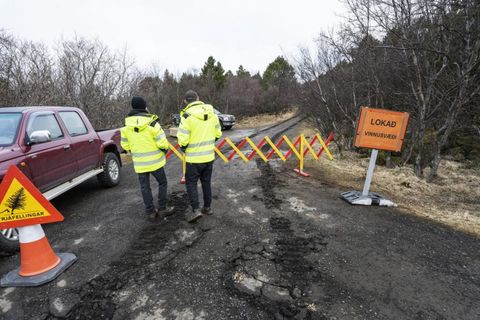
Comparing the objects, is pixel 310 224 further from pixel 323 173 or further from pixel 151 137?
pixel 323 173

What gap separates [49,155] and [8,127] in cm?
66

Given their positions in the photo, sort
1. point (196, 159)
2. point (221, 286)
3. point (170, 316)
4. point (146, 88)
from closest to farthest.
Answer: point (170, 316) < point (221, 286) < point (196, 159) < point (146, 88)

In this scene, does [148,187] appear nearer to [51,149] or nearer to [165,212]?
[165,212]

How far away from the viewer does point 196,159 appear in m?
4.06

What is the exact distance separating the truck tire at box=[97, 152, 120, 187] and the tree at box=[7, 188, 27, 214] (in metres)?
3.07

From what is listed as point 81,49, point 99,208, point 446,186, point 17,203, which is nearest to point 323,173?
point 446,186

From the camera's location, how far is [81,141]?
5.14 m

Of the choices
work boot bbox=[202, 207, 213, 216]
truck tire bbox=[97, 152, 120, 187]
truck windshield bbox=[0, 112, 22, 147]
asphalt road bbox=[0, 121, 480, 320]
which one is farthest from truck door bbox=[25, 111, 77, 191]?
work boot bbox=[202, 207, 213, 216]

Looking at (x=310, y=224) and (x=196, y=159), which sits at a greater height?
(x=196, y=159)

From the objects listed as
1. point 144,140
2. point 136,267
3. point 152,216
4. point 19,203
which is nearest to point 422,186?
point 152,216

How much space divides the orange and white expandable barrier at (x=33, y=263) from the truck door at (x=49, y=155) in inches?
50.1

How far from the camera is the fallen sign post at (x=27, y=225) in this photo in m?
2.81

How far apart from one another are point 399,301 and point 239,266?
1699mm

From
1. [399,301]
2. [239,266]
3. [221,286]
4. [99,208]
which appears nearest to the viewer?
[399,301]
